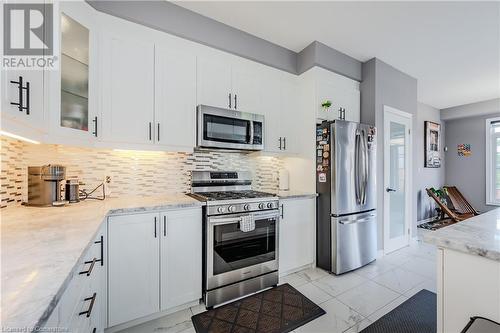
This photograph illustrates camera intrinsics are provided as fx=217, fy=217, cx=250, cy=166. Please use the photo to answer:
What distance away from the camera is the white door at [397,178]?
3.18 metres

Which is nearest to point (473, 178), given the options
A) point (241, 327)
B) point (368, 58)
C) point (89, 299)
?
point (368, 58)

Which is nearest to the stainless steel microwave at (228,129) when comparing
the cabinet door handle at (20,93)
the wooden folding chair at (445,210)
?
the cabinet door handle at (20,93)

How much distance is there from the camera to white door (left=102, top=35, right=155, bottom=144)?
6.15 ft

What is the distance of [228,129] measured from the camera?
2.38m

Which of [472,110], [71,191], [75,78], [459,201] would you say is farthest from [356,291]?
[472,110]

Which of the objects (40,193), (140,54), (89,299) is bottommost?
(89,299)

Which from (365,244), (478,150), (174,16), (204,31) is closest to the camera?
(174,16)

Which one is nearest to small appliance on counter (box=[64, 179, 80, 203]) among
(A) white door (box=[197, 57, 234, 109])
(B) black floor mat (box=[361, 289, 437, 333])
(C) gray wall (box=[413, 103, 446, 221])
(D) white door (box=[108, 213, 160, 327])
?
(D) white door (box=[108, 213, 160, 327])

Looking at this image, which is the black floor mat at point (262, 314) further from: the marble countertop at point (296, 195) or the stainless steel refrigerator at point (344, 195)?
the marble countertop at point (296, 195)

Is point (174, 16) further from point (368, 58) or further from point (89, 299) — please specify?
point (368, 58)

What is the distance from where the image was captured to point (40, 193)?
1667 mm

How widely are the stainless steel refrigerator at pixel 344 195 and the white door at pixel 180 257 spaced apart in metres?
1.54

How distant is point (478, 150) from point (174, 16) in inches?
273

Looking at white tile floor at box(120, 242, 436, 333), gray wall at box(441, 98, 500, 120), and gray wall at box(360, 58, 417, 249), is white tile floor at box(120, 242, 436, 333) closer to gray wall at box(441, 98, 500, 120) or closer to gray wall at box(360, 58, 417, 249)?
gray wall at box(360, 58, 417, 249)
